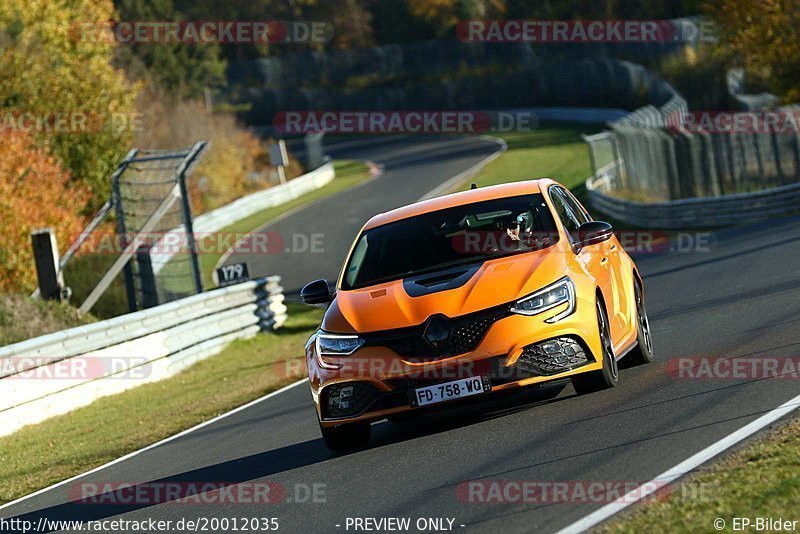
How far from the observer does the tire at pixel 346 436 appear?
30.9 feet

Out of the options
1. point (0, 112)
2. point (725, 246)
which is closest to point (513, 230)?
point (725, 246)

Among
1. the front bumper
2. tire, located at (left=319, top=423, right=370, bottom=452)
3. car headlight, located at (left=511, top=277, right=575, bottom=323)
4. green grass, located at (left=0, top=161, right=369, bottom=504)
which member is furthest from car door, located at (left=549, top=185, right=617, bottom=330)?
green grass, located at (left=0, top=161, right=369, bottom=504)

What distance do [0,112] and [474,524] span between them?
3560 centimetres

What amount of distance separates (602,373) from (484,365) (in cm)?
110

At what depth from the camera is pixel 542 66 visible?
7781cm

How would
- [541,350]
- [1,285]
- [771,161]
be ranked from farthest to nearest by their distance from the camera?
[1,285]
[771,161]
[541,350]

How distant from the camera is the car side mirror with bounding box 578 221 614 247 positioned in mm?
10039

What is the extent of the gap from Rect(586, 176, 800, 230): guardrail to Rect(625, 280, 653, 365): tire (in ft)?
55.1

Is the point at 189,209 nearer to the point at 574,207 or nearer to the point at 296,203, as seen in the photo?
the point at 574,207

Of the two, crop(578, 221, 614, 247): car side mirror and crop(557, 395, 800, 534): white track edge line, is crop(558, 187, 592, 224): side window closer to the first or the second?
crop(578, 221, 614, 247): car side mirror

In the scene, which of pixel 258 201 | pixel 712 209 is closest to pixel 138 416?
pixel 712 209

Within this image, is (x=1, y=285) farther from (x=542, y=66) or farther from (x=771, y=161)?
(x=542, y=66)

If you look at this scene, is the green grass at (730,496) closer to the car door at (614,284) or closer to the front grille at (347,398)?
the front grille at (347,398)

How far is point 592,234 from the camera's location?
395 inches
